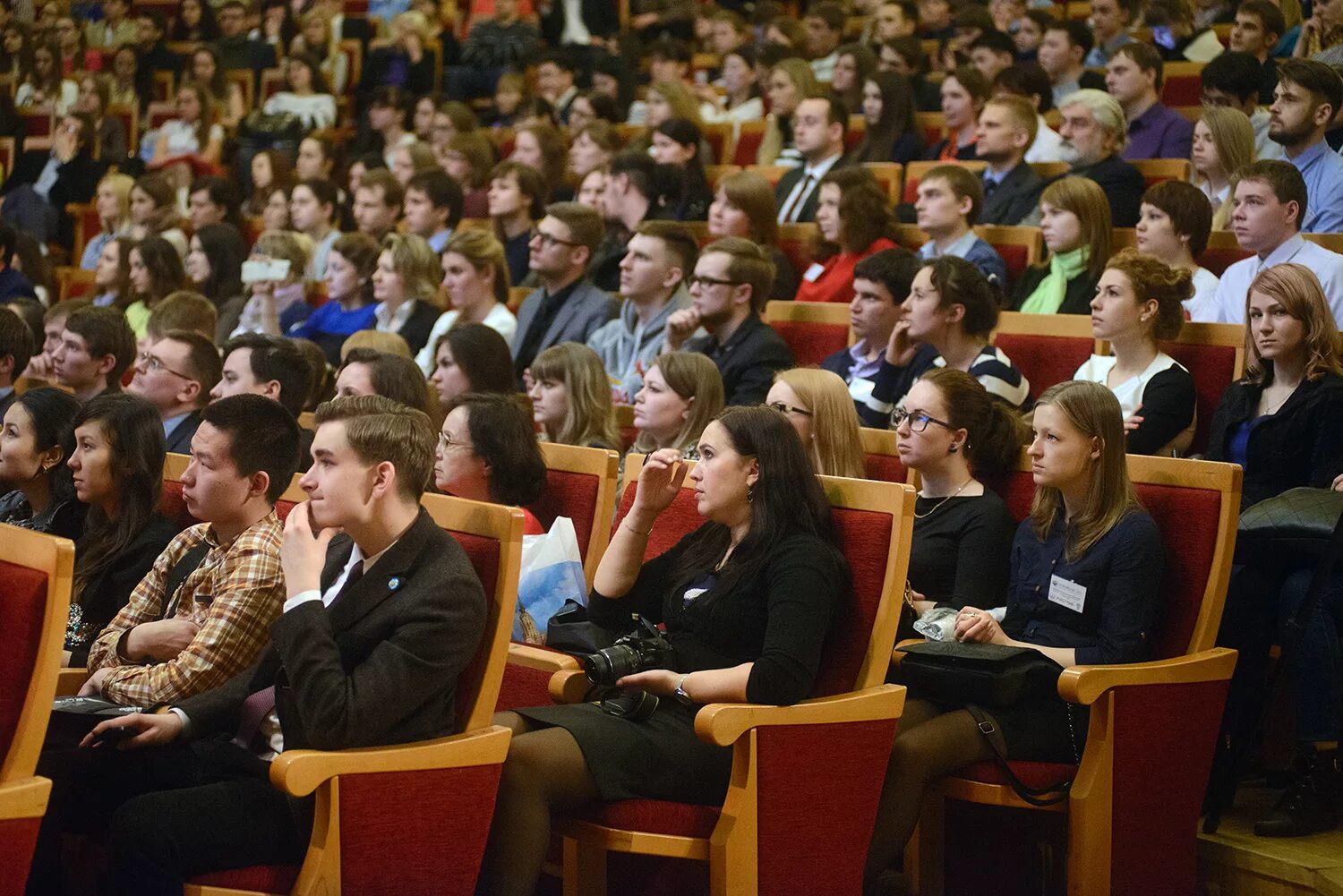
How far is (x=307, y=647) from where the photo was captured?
1.88 m

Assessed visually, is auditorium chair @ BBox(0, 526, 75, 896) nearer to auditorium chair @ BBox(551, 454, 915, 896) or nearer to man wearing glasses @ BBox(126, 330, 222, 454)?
auditorium chair @ BBox(551, 454, 915, 896)

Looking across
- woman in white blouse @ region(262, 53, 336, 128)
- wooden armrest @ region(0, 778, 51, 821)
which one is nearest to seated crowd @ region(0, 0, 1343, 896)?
wooden armrest @ region(0, 778, 51, 821)

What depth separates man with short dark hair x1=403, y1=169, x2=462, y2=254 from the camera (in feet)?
17.7

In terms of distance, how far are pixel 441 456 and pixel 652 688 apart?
0.65 metres

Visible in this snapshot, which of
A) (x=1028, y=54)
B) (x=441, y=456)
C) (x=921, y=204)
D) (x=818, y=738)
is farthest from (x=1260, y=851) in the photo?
(x=1028, y=54)

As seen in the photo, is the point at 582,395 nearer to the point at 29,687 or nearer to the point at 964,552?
the point at 964,552

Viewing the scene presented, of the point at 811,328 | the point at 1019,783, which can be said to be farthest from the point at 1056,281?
the point at 1019,783

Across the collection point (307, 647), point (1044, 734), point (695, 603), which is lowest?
point (1044, 734)

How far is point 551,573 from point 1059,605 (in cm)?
80

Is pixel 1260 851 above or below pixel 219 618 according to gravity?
below

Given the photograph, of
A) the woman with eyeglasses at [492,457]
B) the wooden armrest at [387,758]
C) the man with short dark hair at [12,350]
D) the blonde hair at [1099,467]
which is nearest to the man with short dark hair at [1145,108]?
the blonde hair at [1099,467]

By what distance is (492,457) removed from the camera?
2.65m

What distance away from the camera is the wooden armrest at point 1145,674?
2.21 meters

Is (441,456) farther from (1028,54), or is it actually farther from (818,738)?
(1028,54)
